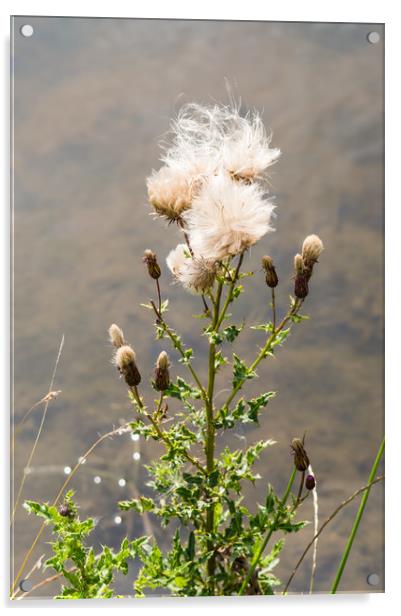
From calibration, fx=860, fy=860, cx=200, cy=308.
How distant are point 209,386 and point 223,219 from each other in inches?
14.5

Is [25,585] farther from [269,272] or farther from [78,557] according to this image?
[269,272]

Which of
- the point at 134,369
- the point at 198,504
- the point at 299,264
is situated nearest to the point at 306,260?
the point at 299,264

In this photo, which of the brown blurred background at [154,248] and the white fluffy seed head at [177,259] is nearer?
the white fluffy seed head at [177,259]

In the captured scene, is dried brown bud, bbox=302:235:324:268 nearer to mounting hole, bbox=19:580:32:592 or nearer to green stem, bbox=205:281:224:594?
green stem, bbox=205:281:224:594

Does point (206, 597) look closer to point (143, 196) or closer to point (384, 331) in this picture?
point (384, 331)

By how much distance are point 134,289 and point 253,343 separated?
31cm

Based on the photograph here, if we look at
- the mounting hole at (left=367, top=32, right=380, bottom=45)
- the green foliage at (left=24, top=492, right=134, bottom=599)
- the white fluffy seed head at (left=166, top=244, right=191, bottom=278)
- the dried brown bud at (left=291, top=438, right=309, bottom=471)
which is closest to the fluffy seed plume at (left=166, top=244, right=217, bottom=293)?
the white fluffy seed head at (left=166, top=244, right=191, bottom=278)

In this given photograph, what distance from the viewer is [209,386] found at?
6.13ft

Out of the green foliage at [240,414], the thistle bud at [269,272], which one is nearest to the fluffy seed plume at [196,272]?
the thistle bud at [269,272]

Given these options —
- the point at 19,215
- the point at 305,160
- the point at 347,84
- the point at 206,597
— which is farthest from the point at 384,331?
the point at 19,215

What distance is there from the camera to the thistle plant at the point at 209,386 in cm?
179
